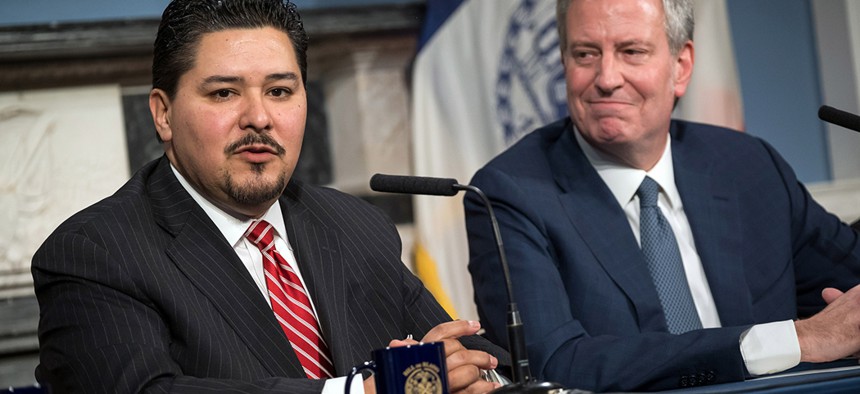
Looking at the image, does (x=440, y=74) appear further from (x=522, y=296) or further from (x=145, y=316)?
(x=145, y=316)

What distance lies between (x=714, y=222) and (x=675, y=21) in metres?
0.46

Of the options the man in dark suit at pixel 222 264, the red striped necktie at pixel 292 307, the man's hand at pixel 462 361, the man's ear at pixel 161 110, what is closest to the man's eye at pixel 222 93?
the man in dark suit at pixel 222 264

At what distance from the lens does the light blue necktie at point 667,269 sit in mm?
2406

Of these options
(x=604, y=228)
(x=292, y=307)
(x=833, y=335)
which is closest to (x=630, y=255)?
(x=604, y=228)

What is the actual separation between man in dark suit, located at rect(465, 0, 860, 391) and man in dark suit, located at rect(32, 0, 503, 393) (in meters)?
0.22

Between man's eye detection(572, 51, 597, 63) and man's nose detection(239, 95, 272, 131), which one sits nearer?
man's nose detection(239, 95, 272, 131)

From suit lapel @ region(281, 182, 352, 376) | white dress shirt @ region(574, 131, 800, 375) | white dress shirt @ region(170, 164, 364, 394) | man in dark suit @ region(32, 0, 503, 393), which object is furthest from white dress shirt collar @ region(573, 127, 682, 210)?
white dress shirt @ region(170, 164, 364, 394)

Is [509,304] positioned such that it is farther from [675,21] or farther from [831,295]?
[675,21]

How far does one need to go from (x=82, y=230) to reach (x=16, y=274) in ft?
6.05

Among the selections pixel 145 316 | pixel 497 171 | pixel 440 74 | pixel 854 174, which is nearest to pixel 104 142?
pixel 440 74

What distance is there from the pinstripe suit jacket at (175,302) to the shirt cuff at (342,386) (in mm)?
21

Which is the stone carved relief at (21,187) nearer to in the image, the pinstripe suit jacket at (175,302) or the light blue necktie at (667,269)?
the pinstripe suit jacket at (175,302)

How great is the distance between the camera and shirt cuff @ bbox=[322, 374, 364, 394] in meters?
1.72

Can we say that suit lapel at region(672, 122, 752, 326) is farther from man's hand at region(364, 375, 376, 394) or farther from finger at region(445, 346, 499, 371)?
man's hand at region(364, 375, 376, 394)
